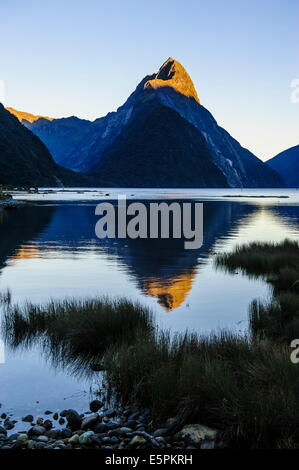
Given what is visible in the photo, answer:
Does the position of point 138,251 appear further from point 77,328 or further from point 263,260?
point 77,328

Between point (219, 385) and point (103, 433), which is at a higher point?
point (219, 385)

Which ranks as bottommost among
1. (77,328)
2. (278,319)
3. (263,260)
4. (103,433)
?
(103,433)

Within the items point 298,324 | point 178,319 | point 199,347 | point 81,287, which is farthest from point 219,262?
point 199,347

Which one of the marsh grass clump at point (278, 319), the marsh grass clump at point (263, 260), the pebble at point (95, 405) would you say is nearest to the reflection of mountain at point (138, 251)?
the marsh grass clump at point (263, 260)

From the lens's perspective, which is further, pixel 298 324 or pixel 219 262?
pixel 219 262

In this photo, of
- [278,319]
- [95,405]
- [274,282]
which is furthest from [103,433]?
[274,282]

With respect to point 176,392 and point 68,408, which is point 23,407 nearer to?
point 68,408

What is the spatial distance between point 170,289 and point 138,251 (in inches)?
550

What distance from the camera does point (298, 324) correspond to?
1385cm

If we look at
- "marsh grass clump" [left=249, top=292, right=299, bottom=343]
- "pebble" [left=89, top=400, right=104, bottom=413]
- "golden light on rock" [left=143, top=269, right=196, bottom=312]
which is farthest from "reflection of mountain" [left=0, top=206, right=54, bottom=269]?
"pebble" [left=89, top=400, right=104, bottom=413]

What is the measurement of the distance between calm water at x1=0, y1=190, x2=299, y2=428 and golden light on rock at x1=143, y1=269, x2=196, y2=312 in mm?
37

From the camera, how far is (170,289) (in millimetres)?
22188

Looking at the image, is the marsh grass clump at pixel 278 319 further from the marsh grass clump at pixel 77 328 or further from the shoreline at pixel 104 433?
the shoreline at pixel 104 433

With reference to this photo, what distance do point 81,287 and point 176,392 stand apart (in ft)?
45.4
